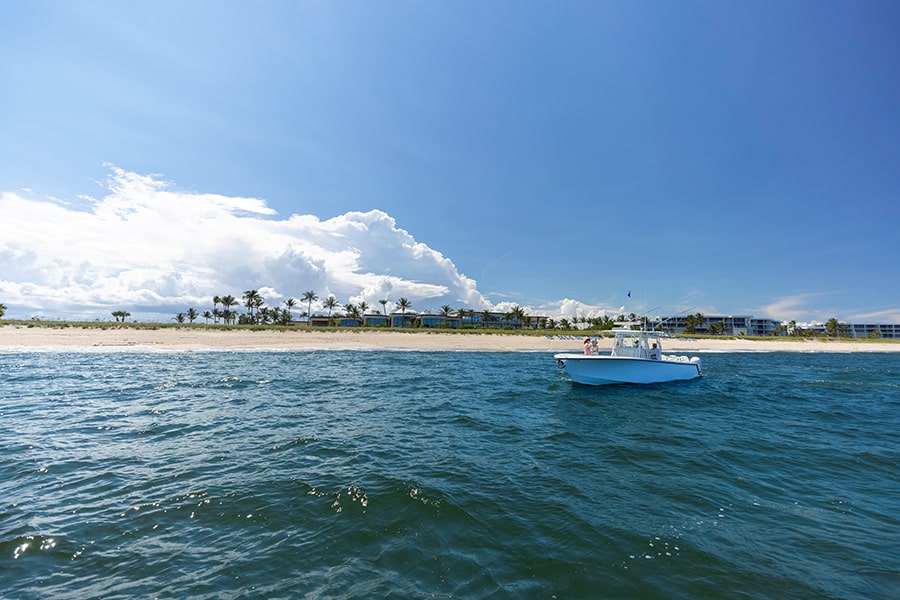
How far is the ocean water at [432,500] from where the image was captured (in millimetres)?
5016

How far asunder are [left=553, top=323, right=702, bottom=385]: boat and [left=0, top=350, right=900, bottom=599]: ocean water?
16.4 ft

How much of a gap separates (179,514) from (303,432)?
16.8ft

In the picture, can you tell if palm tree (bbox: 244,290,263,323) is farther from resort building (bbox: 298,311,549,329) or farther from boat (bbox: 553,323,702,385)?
boat (bbox: 553,323,702,385)

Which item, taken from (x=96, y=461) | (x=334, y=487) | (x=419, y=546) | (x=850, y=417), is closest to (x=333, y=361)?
(x=96, y=461)

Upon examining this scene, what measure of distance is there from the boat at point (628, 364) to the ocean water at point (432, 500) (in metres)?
5.00

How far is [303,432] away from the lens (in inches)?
455

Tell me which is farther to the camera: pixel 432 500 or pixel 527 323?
pixel 527 323

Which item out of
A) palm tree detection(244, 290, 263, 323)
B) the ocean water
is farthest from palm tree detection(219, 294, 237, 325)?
the ocean water

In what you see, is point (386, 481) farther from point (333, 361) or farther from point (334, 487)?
point (333, 361)

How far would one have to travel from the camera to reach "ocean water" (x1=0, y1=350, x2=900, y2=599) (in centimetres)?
502

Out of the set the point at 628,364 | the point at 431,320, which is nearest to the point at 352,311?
the point at 431,320

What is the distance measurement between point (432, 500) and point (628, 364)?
17.6 metres

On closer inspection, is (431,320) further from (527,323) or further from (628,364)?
(628,364)

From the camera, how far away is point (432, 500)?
7.15m
